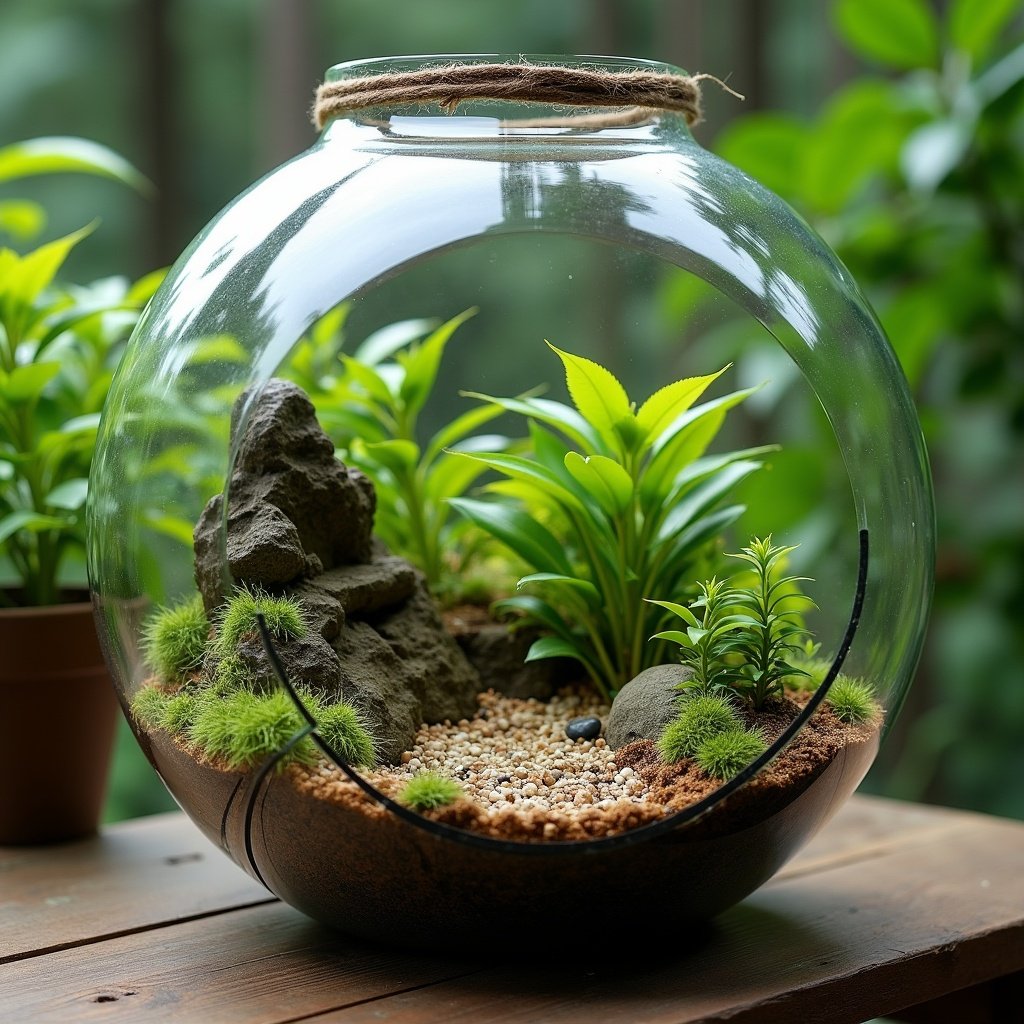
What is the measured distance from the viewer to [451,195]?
0.88 meters

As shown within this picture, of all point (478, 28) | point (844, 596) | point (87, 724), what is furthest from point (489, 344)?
A: point (478, 28)

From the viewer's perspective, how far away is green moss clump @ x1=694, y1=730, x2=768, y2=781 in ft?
2.69

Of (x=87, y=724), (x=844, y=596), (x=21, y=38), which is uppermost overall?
(x=21, y=38)

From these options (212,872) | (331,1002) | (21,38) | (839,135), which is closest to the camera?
(331,1002)

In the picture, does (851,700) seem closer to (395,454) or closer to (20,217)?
(395,454)

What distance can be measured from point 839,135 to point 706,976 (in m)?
1.34

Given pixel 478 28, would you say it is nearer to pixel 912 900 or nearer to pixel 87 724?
pixel 87 724

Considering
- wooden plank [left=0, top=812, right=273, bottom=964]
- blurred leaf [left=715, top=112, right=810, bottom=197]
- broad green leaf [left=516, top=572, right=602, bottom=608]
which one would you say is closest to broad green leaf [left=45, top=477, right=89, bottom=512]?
→ wooden plank [left=0, top=812, right=273, bottom=964]

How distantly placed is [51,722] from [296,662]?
1.54ft

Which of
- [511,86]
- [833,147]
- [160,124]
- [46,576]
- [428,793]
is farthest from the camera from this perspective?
[160,124]

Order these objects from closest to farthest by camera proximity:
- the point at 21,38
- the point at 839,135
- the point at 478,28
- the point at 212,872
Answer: the point at 212,872
the point at 839,135
the point at 21,38
the point at 478,28

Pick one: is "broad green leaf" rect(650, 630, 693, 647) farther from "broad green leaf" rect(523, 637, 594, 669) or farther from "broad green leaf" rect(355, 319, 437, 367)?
"broad green leaf" rect(355, 319, 437, 367)

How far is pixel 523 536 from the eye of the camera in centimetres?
104

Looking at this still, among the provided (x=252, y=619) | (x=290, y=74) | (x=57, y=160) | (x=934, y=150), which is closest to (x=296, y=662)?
(x=252, y=619)
